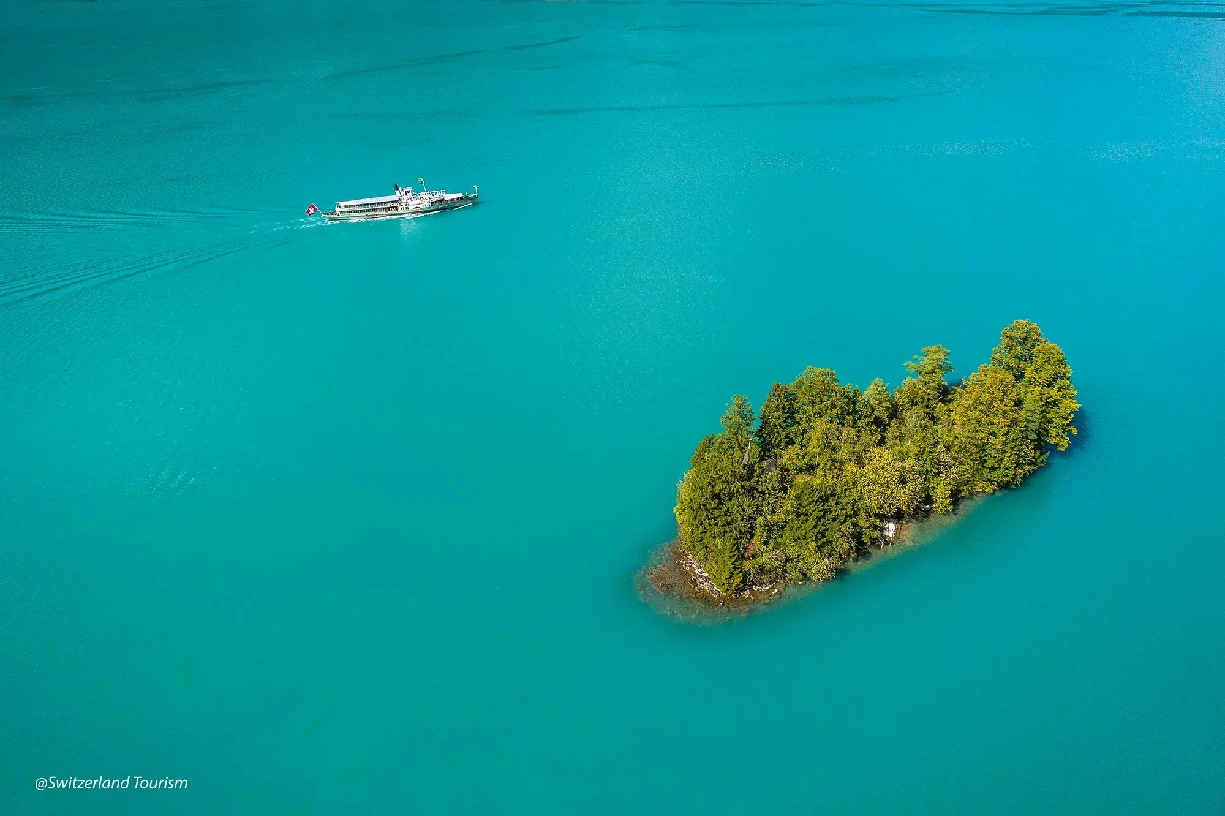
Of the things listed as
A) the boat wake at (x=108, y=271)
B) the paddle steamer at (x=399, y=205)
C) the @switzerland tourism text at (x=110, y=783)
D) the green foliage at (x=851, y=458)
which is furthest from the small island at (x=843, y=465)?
the boat wake at (x=108, y=271)

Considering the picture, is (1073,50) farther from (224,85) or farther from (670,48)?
(224,85)

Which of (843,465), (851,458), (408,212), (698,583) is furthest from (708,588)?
(408,212)

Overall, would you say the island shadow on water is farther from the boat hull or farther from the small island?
the boat hull

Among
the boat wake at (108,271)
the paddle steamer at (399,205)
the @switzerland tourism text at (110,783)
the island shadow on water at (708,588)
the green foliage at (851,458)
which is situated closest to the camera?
the @switzerland tourism text at (110,783)

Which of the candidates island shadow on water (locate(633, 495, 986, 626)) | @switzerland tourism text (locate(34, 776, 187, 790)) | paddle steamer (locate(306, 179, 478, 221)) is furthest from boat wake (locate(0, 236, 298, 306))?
island shadow on water (locate(633, 495, 986, 626))

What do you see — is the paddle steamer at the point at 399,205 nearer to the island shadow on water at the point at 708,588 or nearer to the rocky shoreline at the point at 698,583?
the island shadow on water at the point at 708,588

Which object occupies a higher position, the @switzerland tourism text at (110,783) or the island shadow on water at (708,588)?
the island shadow on water at (708,588)
